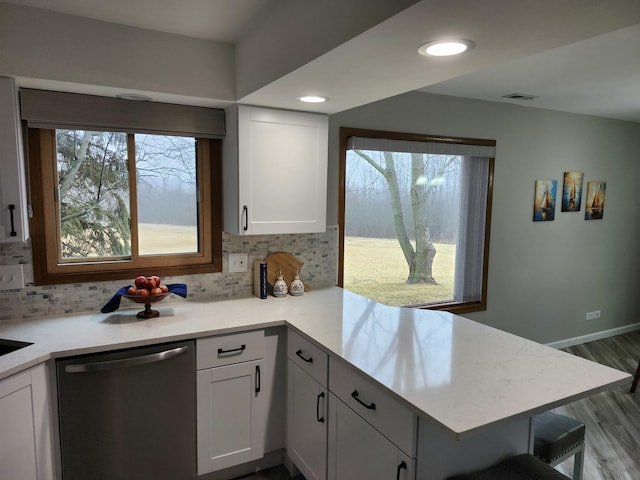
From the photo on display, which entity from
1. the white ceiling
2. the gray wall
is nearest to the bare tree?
the gray wall

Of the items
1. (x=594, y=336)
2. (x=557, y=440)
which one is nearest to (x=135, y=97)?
(x=557, y=440)

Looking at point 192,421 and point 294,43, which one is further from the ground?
point 294,43

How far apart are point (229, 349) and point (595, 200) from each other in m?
4.07

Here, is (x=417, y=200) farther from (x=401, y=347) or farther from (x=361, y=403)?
(x=361, y=403)

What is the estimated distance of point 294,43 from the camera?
1738mm

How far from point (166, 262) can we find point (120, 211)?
386 mm

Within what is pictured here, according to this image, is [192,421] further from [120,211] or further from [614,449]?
[614,449]

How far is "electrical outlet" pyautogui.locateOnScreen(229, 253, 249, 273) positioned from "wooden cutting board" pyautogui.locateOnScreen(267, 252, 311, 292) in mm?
146

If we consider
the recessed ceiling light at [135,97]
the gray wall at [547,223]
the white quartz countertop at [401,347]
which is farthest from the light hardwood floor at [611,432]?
the recessed ceiling light at [135,97]

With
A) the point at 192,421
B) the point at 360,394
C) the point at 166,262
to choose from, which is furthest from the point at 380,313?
the point at 166,262

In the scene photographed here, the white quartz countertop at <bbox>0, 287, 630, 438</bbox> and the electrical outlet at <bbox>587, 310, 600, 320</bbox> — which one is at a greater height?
the white quartz countertop at <bbox>0, 287, 630, 438</bbox>

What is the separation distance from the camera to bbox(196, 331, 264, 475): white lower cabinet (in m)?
2.15

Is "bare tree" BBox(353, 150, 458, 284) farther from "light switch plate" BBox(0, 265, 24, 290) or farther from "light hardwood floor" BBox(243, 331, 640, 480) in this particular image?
"light switch plate" BBox(0, 265, 24, 290)

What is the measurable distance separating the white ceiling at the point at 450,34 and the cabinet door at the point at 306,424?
1374 mm
